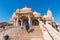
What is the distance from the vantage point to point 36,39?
11070 mm

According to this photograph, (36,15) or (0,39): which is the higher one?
(36,15)

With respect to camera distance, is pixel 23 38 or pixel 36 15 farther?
pixel 36 15

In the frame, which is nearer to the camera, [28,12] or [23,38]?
[23,38]

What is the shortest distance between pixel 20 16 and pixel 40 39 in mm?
20971

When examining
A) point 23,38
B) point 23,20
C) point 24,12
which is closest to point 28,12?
point 24,12

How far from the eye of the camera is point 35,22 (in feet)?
126

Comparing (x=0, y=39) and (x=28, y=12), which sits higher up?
(x=28, y=12)

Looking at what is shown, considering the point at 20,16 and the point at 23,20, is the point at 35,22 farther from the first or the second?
the point at 20,16

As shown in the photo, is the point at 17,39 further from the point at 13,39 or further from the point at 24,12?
the point at 24,12

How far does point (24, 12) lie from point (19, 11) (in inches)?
56.1

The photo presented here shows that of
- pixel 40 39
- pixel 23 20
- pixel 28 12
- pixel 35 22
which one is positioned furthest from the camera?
pixel 35 22

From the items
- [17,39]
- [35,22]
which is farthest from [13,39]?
[35,22]

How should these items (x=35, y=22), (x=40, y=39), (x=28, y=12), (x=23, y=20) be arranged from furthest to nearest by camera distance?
1. (x=35, y=22)
2. (x=23, y=20)
3. (x=28, y=12)
4. (x=40, y=39)

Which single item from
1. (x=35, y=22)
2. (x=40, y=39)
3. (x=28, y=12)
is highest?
(x=28, y=12)
